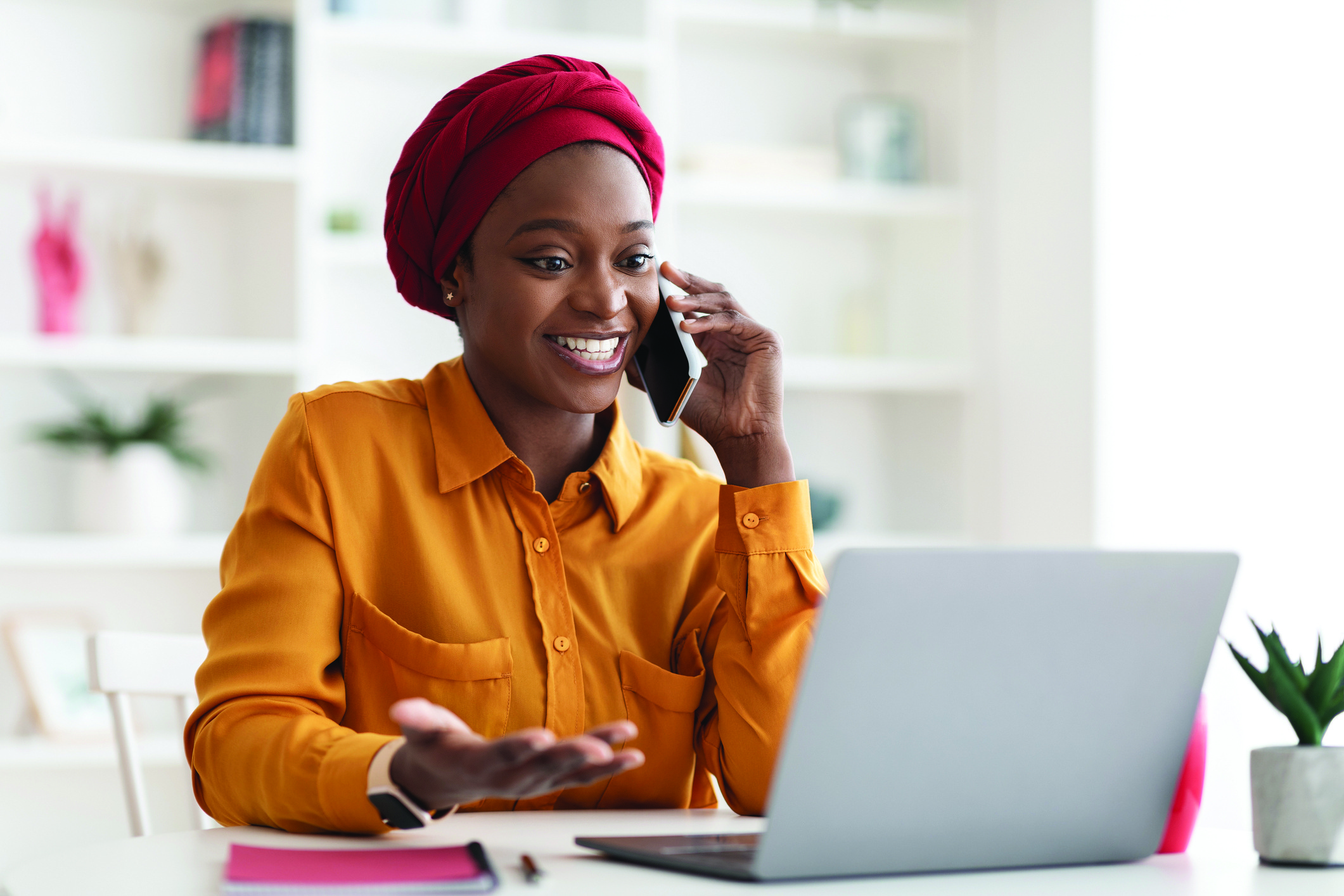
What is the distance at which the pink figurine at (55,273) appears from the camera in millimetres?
2861

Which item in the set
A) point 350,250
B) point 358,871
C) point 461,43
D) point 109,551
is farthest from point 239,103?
point 358,871

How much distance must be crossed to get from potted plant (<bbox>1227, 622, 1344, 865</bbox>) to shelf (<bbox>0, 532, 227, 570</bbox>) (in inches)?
90.1

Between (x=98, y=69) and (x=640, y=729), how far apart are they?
2.43 m

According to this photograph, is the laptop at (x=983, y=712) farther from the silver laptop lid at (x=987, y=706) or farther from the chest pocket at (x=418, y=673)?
the chest pocket at (x=418, y=673)

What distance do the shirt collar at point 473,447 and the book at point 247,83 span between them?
173cm

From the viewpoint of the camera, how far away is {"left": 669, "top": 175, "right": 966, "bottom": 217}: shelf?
3283 millimetres

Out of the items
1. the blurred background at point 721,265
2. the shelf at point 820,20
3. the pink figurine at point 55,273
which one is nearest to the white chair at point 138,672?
the blurred background at point 721,265

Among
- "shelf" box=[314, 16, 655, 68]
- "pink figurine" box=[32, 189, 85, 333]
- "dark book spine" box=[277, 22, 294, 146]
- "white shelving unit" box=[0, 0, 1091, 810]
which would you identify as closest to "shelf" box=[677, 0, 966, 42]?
"white shelving unit" box=[0, 0, 1091, 810]

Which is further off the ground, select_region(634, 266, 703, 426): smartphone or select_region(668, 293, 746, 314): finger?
select_region(668, 293, 746, 314): finger

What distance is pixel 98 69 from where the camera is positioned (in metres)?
3.03

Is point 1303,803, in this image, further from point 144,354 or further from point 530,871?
point 144,354

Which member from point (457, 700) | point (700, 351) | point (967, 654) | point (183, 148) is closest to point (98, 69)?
point (183, 148)

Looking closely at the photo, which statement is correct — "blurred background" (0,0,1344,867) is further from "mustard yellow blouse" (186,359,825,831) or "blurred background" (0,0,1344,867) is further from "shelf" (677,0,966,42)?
"mustard yellow blouse" (186,359,825,831)

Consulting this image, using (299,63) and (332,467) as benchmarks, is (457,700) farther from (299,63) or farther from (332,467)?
(299,63)
